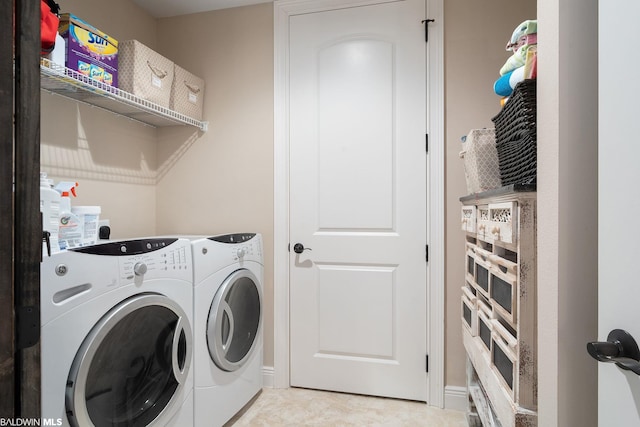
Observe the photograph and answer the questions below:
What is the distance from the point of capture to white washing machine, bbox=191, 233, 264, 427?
5.41 ft

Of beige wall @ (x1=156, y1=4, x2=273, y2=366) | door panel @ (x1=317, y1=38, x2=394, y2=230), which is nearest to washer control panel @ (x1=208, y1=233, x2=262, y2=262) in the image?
beige wall @ (x1=156, y1=4, x2=273, y2=366)

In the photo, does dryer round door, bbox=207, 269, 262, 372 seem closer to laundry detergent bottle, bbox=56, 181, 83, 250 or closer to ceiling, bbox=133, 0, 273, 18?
laundry detergent bottle, bbox=56, 181, 83, 250

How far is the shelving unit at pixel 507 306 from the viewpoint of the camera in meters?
0.95

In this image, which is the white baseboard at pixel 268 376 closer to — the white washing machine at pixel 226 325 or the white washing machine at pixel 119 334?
the white washing machine at pixel 226 325

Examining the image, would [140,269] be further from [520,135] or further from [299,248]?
[520,135]

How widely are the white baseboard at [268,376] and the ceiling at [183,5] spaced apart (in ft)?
7.98

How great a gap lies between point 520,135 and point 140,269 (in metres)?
1.37

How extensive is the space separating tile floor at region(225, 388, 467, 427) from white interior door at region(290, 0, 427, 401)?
0.25 feet

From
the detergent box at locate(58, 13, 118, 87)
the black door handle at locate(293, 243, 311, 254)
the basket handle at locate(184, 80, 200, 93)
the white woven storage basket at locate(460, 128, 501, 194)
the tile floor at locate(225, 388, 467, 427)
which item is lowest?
the tile floor at locate(225, 388, 467, 427)

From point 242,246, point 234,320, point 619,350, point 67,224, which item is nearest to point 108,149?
point 67,224

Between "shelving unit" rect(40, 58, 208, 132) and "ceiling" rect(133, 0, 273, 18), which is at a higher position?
"ceiling" rect(133, 0, 273, 18)

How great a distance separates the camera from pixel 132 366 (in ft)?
4.20

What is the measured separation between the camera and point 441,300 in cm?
207

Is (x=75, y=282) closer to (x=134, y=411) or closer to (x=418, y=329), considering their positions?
→ (x=134, y=411)
